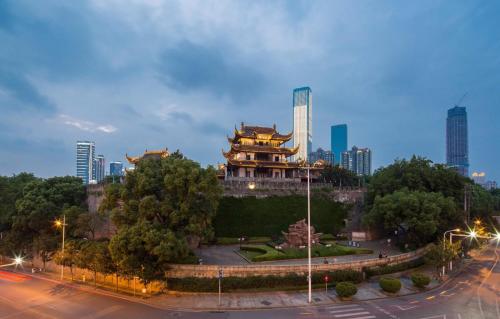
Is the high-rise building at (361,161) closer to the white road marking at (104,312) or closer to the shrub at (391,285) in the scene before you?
the shrub at (391,285)

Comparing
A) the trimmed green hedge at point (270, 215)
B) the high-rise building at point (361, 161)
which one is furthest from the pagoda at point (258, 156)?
the high-rise building at point (361, 161)

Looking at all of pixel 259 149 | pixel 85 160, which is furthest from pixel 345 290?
pixel 85 160

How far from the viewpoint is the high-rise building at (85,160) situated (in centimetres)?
19162

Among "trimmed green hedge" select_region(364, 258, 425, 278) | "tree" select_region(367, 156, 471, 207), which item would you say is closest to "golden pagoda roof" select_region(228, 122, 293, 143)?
"tree" select_region(367, 156, 471, 207)

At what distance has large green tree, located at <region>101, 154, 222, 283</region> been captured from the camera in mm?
25781

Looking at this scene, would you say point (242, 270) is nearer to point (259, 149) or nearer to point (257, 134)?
point (259, 149)

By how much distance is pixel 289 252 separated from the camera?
3453 cm

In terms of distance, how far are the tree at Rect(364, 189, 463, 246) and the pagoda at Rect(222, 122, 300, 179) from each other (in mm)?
18930

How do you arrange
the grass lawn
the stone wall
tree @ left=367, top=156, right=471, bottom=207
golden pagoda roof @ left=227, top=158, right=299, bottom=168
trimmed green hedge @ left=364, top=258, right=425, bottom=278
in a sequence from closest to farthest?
the stone wall < trimmed green hedge @ left=364, top=258, right=425, bottom=278 < the grass lawn < tree @ left=367, top=156, right=471, bottom=207 < golden pagoda roof @ left=227, top=158, right=299, bottom=168

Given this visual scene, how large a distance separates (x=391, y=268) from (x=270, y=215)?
18.1 metres

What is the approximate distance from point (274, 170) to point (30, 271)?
1520 inches

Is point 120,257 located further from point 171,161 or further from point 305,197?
point 305,197

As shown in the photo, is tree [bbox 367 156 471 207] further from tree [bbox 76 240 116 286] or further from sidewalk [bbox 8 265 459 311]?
tree [bbox 76 240 116 286]

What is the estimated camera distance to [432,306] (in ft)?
79.6
